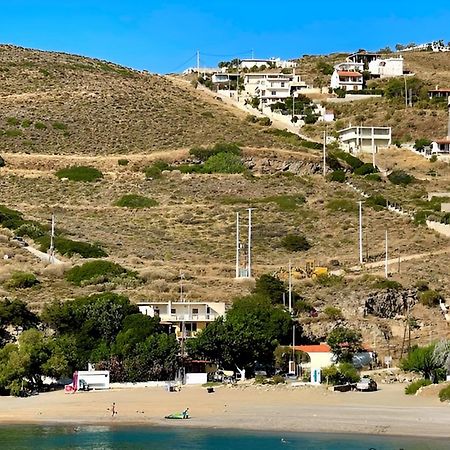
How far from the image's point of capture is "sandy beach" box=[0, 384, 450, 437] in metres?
37.7

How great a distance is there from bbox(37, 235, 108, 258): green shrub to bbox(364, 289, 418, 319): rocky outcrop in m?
16.8

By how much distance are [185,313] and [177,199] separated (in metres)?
28.0

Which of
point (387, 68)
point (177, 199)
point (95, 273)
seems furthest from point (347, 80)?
point (95, 273)

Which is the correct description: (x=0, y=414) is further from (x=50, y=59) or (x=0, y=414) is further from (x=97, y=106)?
(x=50, y=59)

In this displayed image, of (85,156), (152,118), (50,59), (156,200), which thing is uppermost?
(50,59)

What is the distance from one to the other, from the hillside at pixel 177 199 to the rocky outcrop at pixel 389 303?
17.2 inches

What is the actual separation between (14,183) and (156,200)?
12739 mm

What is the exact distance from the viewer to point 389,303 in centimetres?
5697

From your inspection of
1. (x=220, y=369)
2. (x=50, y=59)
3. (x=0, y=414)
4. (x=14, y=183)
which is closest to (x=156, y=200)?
(x=14, y=183)

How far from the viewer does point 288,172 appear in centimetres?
8950

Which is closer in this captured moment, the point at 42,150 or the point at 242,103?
the point at 42,150

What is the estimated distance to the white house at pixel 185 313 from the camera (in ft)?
174

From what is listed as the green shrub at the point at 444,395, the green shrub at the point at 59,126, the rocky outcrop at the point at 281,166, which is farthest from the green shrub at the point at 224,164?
the green shrub at the point at 444,395

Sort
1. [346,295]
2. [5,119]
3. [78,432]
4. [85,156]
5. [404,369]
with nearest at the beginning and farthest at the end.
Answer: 1. [78,432]
2. [404,369]
3. [346,295]
4. [85,156]
5. [5,119]
